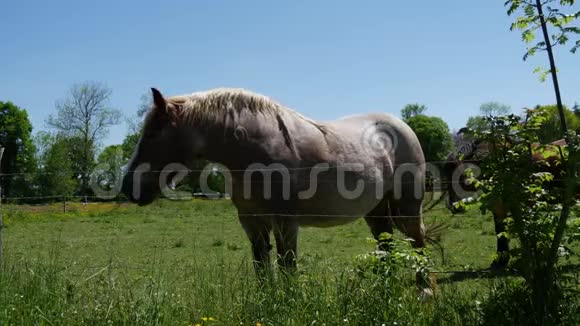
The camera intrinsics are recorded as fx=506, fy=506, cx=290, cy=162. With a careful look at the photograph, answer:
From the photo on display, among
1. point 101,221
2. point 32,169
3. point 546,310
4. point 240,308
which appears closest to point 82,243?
point 101,221

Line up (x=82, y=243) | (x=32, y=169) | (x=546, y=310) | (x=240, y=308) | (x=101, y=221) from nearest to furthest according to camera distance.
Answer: (x=546, y=310) < (x=240, y=308) < (x=82, y=243) < (x=101, y=221) < (x=32, y=169)

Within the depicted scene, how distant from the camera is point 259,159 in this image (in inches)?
152

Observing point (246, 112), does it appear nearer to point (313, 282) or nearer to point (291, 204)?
point (291, 204)

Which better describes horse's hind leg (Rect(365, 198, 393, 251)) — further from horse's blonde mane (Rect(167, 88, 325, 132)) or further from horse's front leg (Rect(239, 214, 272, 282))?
horse's blonde mane (Rect(167, 88, 325, 132))

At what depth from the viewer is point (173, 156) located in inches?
152

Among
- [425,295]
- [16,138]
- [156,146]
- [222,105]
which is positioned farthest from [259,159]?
[16,138]

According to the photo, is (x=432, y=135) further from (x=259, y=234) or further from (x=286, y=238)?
(x=286, y=238)

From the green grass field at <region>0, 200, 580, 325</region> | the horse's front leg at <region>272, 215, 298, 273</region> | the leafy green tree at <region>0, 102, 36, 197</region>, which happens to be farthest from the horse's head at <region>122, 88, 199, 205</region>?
the leafy green tree at <region>0, 102, 36, 197</region>

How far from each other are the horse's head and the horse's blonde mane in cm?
10

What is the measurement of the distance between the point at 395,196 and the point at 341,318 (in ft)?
7.28

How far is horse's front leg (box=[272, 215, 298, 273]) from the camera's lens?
379 centimetres

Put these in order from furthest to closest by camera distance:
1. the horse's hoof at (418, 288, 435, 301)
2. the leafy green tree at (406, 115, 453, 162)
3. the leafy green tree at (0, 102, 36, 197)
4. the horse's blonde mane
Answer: the leafy green tree at (406, 115, 453, 162)
the leafy green tree at (0, 102, 36, 197)
the horse's blonde mane
the horse's hoof at (418, 288, 435, 301)

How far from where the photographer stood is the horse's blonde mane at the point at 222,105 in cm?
388

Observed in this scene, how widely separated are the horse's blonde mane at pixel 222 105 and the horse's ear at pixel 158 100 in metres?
0.12
